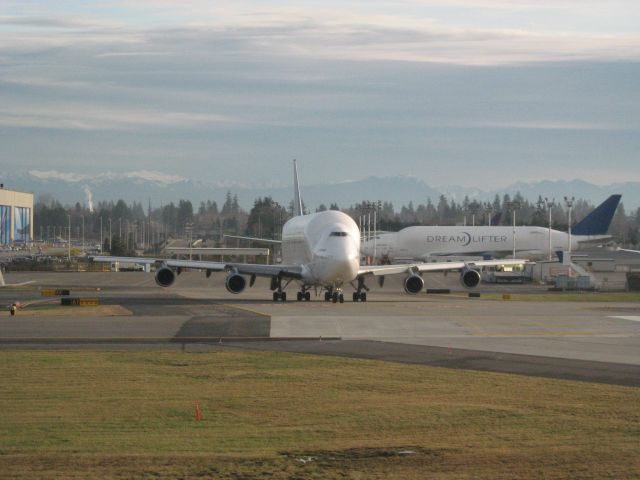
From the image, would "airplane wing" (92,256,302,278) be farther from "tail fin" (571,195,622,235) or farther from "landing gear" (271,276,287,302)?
"tail fin" (571,195,622,235)

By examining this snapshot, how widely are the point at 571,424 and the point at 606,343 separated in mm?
16650

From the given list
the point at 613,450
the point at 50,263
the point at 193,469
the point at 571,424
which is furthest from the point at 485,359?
the point at 50,263

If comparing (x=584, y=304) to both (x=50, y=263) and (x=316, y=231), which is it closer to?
(x=316, y=231)

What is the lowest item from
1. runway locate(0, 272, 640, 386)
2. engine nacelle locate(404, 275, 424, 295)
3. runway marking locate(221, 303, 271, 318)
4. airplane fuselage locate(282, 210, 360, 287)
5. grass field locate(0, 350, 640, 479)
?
grass field locate(0, 350, 640, 479)

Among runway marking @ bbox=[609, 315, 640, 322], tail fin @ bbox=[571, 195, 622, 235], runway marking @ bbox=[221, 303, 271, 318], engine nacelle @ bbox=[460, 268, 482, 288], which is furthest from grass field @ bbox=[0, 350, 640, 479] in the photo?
tail fin @ bbox=[571, 195, 622, 235]

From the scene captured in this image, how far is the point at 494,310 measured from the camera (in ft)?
167

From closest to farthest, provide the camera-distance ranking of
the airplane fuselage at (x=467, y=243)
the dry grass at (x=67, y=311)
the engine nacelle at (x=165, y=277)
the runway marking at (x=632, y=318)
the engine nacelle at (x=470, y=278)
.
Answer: the runway marking at (x=632, y=318) → the dry grass at (x=67, y=311) → the engine nacelle at (x=165, y=277) → the engine nacelle at (x=470, y=278) → the airplane fuselage at (x=467, y=243)

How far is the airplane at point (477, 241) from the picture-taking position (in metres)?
140

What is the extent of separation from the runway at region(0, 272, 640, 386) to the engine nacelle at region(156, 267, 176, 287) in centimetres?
137

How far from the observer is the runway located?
1195 inches

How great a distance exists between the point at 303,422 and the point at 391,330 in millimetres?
20330

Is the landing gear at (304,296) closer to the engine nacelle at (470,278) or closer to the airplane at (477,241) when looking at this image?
the engine nacelle at (470,278)

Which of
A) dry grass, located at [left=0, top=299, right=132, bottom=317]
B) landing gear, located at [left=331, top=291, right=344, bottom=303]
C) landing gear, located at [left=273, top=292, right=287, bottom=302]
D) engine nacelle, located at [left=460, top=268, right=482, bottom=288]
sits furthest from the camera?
engine nacelle, located at [left=460, top=268, right=482, bottom=288]

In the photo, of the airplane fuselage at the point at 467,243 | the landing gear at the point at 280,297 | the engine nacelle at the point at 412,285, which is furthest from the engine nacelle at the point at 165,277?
the airplane fuselage at the point at 467,243
